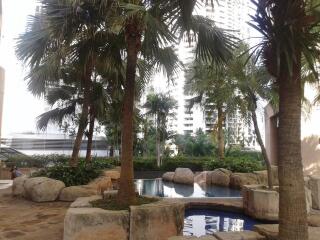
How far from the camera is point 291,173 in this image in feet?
11.5

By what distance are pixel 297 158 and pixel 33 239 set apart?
4.26 m

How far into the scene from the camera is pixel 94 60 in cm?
714

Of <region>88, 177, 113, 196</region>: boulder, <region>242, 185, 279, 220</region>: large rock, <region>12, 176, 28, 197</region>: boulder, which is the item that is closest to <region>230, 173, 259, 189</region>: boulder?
<region>242, 185, 279, 220</region>: large rock

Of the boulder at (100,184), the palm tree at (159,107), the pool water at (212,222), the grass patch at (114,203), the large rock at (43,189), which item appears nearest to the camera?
the grass patch at (114,203)

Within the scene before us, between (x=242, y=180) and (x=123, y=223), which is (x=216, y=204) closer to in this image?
(x=123, y=223)

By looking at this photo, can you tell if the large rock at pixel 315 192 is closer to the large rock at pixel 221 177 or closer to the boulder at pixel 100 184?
the boulder at pixel 100 184

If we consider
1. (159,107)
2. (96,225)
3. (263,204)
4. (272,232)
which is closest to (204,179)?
(263,204)

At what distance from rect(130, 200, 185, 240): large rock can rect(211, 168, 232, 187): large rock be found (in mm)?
10797

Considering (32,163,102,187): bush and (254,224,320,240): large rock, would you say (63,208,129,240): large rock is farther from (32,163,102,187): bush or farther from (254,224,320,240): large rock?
(32,163,102,187): bush

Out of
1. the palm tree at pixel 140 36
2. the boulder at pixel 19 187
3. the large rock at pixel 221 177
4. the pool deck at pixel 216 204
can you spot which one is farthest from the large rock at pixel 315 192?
the boulder at pixel 19 187

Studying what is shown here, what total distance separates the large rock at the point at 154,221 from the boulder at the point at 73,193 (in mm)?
4413

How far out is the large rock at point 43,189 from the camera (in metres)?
9.30

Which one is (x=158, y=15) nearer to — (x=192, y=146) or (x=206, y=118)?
(x=206, y=118)

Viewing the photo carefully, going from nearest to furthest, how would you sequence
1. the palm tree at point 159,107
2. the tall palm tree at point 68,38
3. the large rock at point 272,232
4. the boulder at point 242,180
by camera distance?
the large rock at point 272,232
the tall palm tree at point 68,38
the boulder at point 242,180
the palm tree at point 159,107
